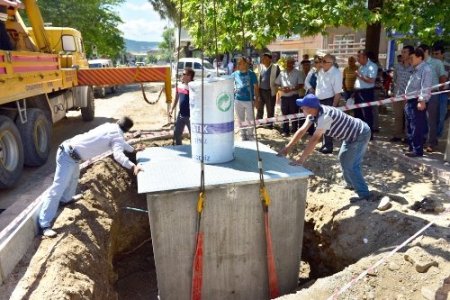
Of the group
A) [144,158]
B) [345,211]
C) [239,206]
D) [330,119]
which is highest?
[330,119]

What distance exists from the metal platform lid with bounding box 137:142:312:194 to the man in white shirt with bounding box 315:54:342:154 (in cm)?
213

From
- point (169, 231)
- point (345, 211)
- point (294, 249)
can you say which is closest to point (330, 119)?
point (345, 211)

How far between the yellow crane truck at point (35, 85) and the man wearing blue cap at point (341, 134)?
4.11m

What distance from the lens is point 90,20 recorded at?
82.7 feet

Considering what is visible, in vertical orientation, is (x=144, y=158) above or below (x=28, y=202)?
above

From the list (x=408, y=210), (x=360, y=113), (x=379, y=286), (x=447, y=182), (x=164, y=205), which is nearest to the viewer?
(x=379, y=286)

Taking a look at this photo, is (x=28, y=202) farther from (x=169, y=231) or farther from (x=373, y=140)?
(x=373, y=140)

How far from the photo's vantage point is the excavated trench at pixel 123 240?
12.5 feet

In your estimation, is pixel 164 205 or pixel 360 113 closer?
pixel 164 205

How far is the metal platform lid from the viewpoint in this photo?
13.4 ft

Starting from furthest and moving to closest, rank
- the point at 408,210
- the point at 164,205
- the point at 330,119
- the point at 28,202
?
1. the point at 28,202
2. the point at 408,210
3. the point at 330,119
4. the point at 164,205

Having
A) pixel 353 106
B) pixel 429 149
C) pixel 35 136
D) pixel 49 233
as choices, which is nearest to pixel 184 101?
pixel 35 136

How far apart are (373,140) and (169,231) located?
5.22 metres

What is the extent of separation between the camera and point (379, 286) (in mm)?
3553
